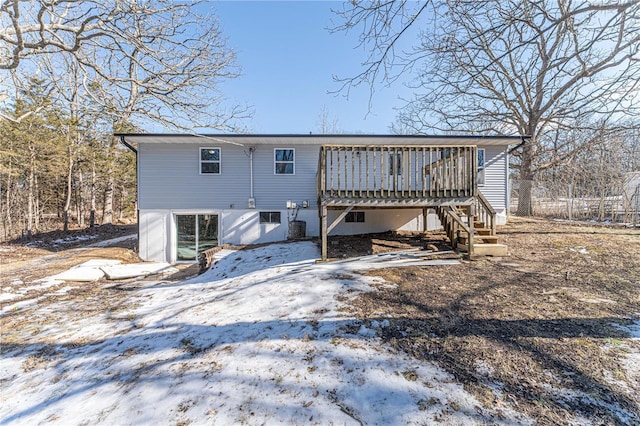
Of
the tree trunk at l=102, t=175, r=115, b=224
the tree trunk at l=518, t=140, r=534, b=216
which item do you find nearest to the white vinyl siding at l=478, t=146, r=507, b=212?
the tree trunk at l=518, t=140, r=534, b=216

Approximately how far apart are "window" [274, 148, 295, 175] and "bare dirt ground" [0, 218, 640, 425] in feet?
15.5

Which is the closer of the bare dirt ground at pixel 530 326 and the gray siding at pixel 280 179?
the bare dirt ground at pixel 530 326

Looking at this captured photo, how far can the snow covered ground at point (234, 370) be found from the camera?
200 centimetres

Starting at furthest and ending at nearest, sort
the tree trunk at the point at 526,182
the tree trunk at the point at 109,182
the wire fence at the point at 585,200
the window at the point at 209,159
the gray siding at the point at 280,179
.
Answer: the tree trunk at the point at 109,182 < the tree trunk at the point at 526,182 < the wire fence at the point at 585,200 < the gray siding at the point at 280,179 < the window at the point at 209,159

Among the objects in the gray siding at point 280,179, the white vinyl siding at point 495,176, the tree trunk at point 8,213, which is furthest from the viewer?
the tree trunk at point 8,213

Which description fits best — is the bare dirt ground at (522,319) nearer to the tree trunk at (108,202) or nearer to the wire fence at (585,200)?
the wire fence at (585,200)

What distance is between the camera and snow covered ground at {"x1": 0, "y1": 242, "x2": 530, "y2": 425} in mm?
1999

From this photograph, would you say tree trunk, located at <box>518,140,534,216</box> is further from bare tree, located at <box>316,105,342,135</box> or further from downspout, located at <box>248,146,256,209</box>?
bare tree, located at <box>316,105,342,135</box>

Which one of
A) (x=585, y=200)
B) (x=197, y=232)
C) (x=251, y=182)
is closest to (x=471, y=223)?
(x=251, y=182)

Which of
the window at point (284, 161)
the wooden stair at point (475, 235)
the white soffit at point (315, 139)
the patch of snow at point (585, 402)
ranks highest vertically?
the white soffit at point (315, 139)

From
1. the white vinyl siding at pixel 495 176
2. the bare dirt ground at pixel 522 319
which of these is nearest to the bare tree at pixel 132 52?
the bare dirt ground at pixel 522 319

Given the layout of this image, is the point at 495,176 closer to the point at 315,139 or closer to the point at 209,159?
the point at 315,139

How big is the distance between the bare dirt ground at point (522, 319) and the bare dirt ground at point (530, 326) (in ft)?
0.03

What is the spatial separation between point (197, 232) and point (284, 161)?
432 centimetres
